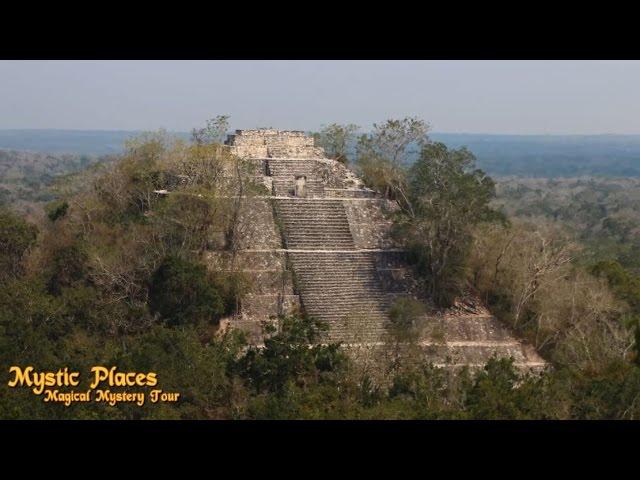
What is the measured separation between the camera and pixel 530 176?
135 metres

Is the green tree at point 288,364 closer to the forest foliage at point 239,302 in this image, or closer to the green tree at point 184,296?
the forest foliage at point 239,302

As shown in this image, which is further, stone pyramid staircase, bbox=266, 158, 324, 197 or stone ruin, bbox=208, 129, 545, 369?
stone pyramid staircase, bbox=266, 158, 324, 197

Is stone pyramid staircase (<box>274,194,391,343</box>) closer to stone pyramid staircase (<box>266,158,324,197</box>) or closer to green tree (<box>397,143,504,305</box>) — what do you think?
stone pyramid staircase (<box>266,158,324,197</box>)

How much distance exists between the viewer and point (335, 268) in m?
15.5

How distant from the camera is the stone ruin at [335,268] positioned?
1402cm

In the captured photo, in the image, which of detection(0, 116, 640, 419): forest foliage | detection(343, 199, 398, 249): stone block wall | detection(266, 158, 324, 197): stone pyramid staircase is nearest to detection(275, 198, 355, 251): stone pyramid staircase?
detection(343, 199, 398, 249): stone block wall

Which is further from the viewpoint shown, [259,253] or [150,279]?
[259,253]

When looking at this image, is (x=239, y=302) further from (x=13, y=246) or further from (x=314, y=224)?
(x=13, y=246)

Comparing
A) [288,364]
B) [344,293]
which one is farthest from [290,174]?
[288,364]

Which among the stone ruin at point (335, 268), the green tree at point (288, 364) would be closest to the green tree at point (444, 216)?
the stone ruin at point (335, 268)

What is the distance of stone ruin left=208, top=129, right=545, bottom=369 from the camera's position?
14.0 m
